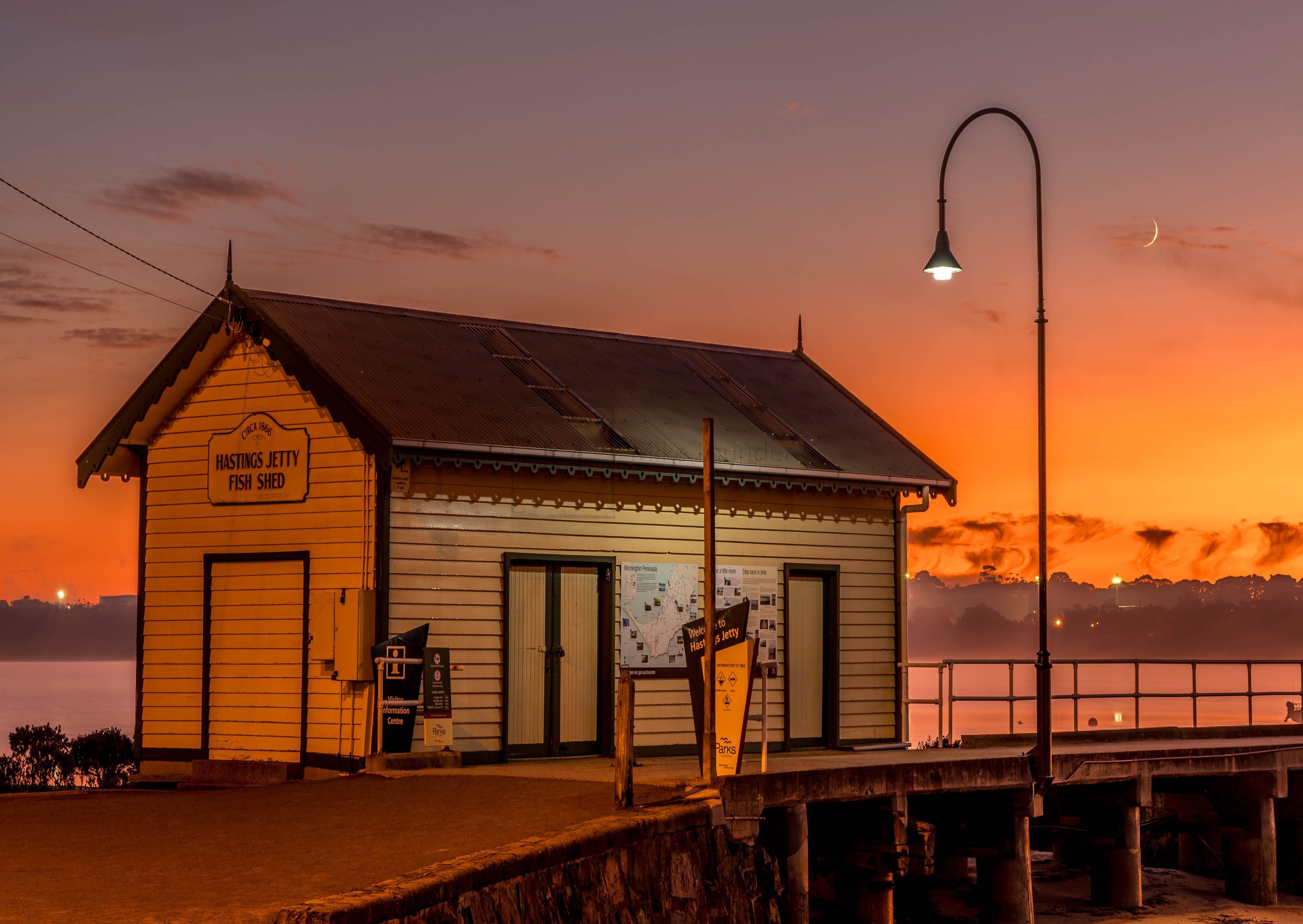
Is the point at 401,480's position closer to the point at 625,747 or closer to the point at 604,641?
the point at 604,641

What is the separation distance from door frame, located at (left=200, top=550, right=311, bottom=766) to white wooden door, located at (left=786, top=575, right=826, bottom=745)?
20.0 ft

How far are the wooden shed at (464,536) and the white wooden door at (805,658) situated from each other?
3 cm

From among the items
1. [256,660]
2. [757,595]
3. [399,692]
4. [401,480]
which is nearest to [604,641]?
[757,595]

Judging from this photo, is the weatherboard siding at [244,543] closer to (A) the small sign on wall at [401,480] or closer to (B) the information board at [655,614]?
(A) the small sign on wall at [401,480]

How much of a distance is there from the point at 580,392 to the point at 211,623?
5.19 meters

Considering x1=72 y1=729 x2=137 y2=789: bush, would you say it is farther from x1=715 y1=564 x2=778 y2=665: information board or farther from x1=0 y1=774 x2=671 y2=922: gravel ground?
x1=715 y1=564 x2=778 y2=665: information board

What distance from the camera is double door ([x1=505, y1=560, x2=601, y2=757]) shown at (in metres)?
17.5

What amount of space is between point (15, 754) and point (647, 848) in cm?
2036

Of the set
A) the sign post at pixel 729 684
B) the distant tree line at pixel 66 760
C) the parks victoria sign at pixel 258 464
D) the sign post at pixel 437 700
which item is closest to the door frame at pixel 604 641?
the sign post at pixel 437 700

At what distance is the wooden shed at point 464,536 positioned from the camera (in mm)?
16797

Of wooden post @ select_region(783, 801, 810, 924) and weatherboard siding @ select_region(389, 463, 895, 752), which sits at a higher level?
weatherboard siding @ select_region(389, 463, 895, 752)

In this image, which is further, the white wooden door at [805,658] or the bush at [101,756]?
the bush at [101,756]

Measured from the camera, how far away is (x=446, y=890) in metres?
8.86

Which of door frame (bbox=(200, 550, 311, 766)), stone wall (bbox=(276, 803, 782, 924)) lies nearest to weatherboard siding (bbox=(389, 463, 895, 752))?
door frame (bbox=(200, 550, 311, 766))
